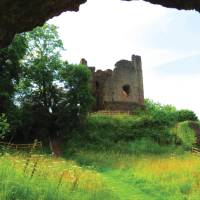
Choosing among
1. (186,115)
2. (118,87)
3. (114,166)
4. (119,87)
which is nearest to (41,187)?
(114,166)

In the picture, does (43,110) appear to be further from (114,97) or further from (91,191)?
(91,191)

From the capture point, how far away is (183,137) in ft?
137

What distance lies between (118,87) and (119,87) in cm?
17

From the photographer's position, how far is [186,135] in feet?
136

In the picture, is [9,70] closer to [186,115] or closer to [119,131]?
[119,131]

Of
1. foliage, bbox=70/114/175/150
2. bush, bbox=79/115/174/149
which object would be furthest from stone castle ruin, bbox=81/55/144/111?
bush, bbox=79/115/174/149

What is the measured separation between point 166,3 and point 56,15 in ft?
5.08

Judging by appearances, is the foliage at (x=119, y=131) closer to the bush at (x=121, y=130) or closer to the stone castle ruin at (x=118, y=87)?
the bush at (x=121, y=130)

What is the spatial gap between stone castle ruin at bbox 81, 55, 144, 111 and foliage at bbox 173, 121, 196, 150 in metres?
12.5

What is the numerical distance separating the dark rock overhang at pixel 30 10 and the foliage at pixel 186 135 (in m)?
33.4

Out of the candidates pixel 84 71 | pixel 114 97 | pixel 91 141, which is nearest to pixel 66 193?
pixel 91 141

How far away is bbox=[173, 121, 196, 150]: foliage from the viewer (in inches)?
1600

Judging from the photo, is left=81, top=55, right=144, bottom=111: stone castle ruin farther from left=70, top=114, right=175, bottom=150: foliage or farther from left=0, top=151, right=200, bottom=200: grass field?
left=0, top=151, right=200, bottom=200: grass field

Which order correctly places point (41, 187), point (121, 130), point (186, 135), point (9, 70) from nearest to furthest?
point (41, 187)
point (186, 135)
point (9, 70)
point (121, 130)
